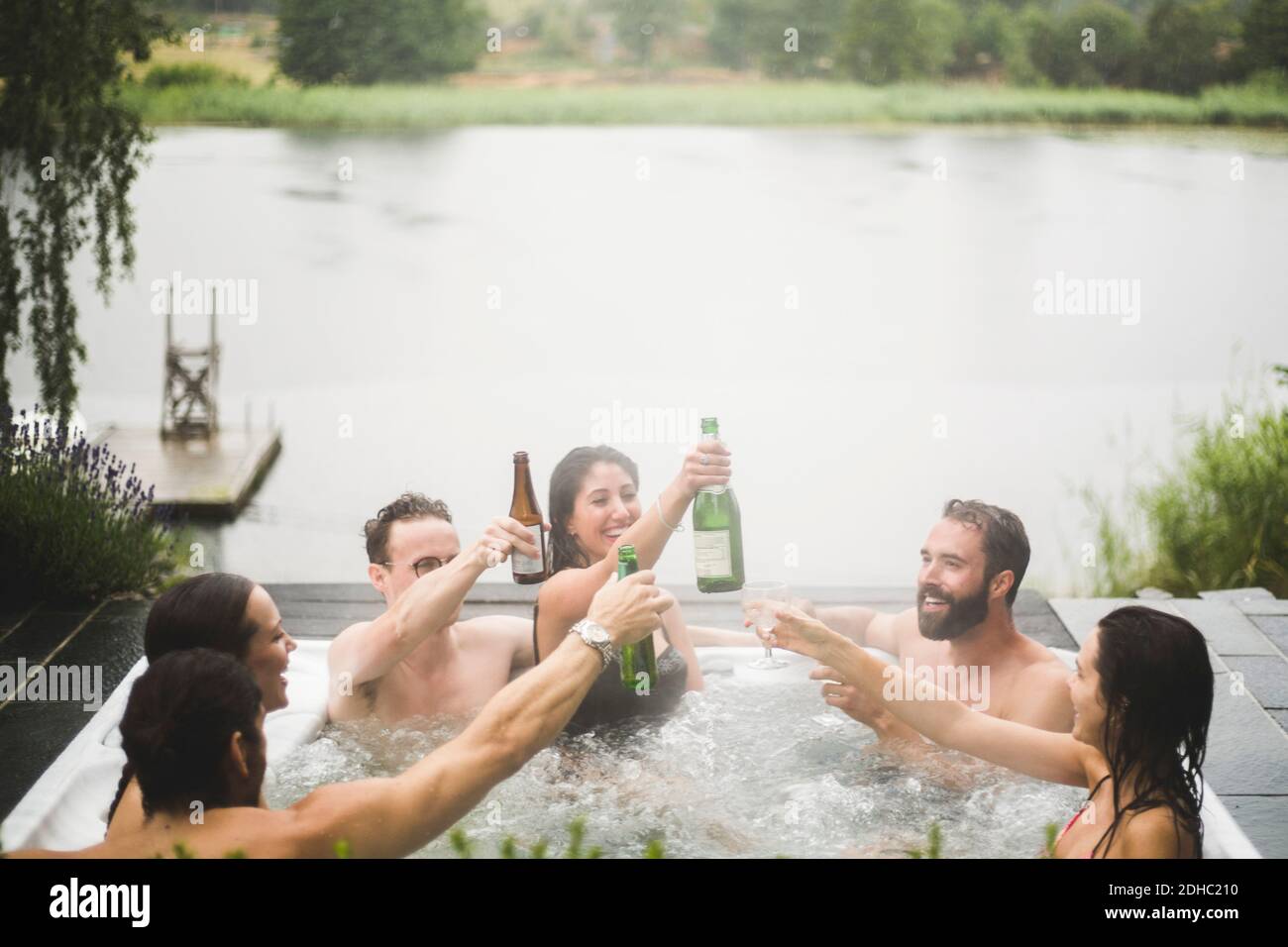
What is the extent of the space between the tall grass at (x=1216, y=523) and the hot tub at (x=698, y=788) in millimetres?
1537

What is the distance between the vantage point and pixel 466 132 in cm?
630

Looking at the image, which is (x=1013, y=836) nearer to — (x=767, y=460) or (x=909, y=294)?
(x=767, y=460)

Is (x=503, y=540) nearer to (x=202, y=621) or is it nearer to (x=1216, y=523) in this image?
(x=202, y=621)

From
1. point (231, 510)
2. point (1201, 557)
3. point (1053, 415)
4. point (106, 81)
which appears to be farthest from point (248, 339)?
point (1201, 557)

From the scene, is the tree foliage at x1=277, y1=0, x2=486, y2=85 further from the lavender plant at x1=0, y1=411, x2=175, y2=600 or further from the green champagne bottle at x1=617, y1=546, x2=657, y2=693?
Result: the green champagne bottle at x1=617, y1=546, x2=657, y2=693

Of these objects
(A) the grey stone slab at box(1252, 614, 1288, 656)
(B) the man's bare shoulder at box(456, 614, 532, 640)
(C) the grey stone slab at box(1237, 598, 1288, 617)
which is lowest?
(A) the grey stone slab at box(1252, 614, 1288, 656)

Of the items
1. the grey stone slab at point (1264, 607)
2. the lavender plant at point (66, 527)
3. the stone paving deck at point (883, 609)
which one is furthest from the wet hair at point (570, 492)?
the grey stone slab at point (1264, 607)

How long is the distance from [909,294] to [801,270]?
0.49 metres

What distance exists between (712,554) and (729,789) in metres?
0.47

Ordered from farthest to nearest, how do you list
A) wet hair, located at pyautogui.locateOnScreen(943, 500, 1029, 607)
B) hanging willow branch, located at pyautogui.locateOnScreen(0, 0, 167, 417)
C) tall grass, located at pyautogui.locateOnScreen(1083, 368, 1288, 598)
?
hanging willow branch, located at pyautogui.locateOnScreen(0, 0, 167, 417)
tall grass, located at pyautogui.locateOnScreen(1083, 368, 1288, 598)
wet hair, located at pyautogui.locateOnScreen(943, 500, 1029, 607)

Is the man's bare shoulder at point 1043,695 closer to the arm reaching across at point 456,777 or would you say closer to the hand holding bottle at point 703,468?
the hand holding bottle at point 703,468

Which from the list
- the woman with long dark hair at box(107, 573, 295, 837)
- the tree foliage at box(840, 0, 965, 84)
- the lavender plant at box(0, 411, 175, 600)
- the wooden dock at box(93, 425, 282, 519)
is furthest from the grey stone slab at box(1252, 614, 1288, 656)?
the wooden dock at box(93, 425, 282, 519)

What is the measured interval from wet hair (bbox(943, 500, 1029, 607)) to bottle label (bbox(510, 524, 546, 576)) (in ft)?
2.77

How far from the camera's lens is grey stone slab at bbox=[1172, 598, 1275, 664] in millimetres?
3838
